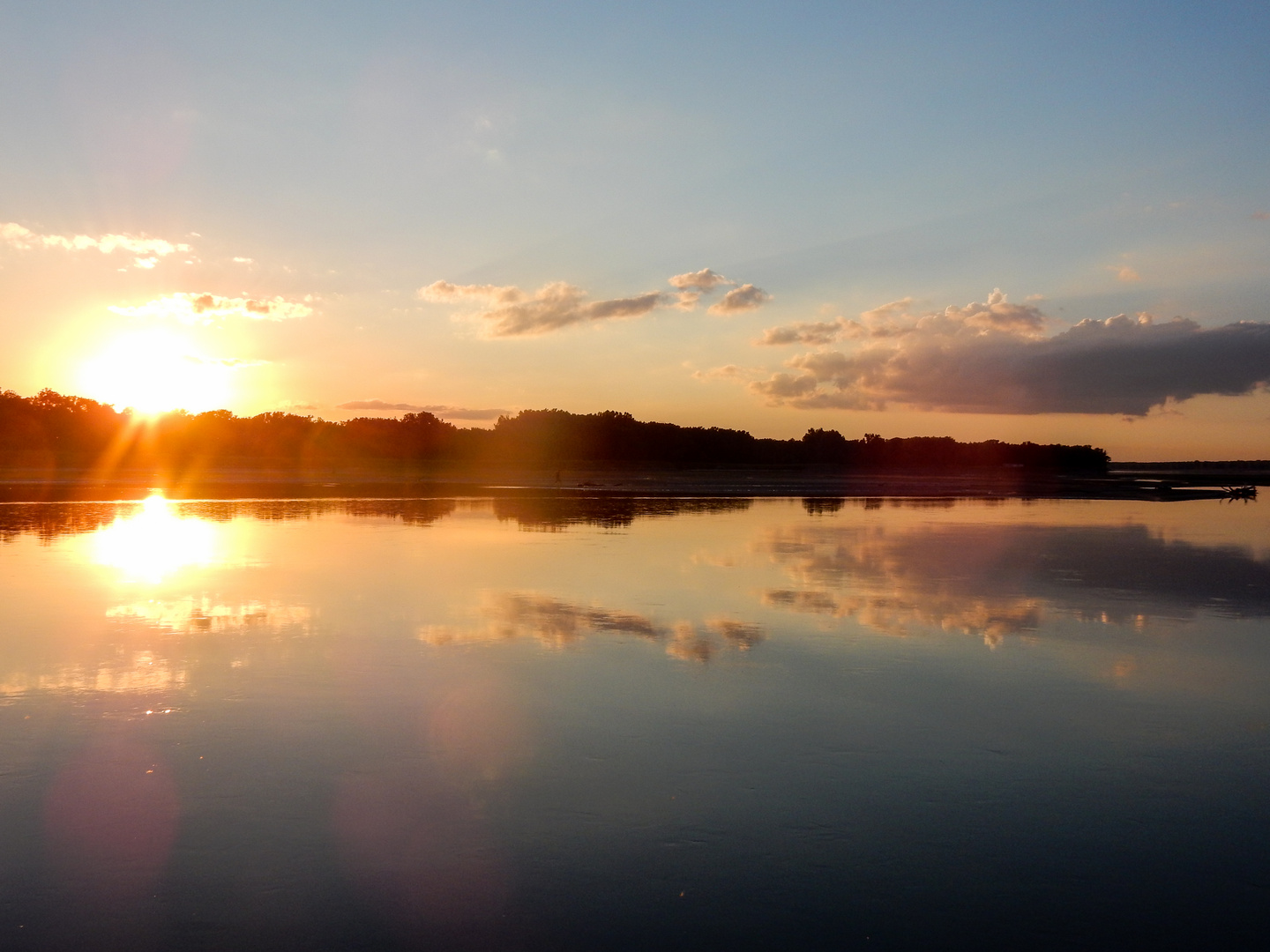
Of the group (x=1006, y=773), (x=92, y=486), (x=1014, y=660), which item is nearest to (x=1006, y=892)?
(x=1006, y=773)

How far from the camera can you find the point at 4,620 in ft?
41.8

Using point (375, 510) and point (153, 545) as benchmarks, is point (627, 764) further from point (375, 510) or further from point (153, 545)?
point (375, 510)

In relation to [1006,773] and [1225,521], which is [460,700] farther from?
[1225,521]

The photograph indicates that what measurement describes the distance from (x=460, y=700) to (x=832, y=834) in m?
4.28

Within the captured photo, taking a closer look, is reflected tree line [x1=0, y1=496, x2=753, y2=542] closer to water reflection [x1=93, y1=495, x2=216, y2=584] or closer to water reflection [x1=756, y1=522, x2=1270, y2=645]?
water reflection [x1=93, y1=495, x2=216, y2=584]

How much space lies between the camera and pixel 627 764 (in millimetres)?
7355

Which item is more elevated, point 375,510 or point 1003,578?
point 375,510

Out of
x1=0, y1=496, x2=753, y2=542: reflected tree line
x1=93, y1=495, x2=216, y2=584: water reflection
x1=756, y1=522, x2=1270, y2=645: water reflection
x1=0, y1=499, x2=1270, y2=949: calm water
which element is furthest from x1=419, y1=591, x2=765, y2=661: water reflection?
x1=0, y1=496, x2=753, y2=542: reflected tree line

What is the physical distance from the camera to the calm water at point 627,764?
202 inches

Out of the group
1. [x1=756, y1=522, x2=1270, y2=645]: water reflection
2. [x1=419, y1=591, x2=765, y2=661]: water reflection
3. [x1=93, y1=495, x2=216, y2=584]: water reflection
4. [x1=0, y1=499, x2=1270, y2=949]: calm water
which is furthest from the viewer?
[x1=93, y1=495, x2=216, y2=584]: water reflection

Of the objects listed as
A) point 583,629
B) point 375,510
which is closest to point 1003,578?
point 583,629

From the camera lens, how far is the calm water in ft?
16.8

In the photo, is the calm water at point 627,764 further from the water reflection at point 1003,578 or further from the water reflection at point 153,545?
the water reflection at point 153,545

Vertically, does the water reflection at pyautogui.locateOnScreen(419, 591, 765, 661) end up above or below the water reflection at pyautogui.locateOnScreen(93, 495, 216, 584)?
below
